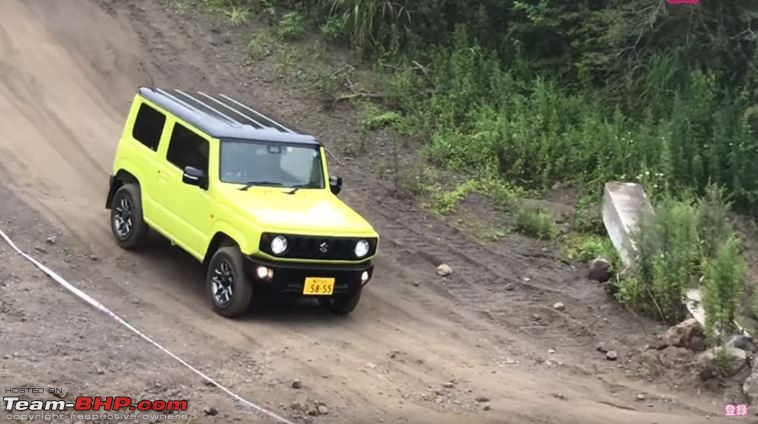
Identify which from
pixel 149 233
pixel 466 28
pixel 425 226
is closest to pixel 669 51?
pixel 466 28

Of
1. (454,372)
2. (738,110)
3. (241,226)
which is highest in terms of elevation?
(738,110)

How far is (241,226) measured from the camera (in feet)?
35.0

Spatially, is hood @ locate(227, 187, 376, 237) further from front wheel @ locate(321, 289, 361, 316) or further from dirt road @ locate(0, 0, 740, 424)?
dirt road @ locate(0, 0, 740, 424)

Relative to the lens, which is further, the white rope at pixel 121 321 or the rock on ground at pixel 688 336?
the rock on ground at pixel 688 336

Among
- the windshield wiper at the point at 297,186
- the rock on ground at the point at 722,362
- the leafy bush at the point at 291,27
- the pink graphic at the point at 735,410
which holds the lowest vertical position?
the pink graphic at the point at 735,410

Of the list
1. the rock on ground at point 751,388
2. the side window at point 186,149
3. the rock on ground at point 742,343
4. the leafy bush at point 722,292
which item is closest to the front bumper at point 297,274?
the side window at point 186,149

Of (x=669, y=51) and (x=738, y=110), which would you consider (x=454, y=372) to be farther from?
(x=669, y=51)

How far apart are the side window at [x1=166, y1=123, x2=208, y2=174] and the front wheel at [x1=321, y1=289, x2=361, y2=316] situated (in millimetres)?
1856

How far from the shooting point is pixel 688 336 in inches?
420

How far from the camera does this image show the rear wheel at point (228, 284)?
1063 cm

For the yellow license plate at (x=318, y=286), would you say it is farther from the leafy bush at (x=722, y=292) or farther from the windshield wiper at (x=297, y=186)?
the leafy bush at (x=722, y=292)

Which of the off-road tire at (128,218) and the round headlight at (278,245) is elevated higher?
the round headlight at (278,245)

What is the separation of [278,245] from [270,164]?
4.63ft

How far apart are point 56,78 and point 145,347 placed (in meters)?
9.05
